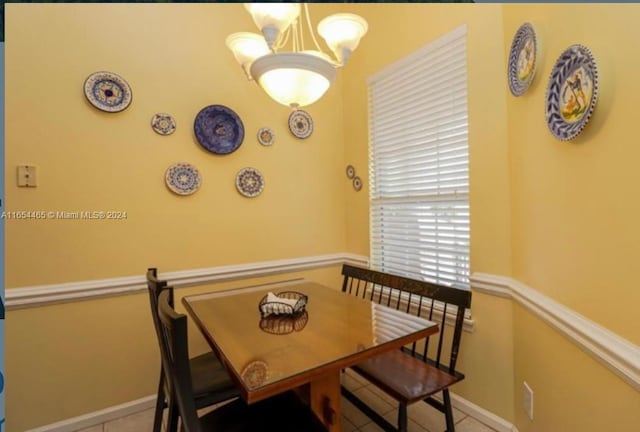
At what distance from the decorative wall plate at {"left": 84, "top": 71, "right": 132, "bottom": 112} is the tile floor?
190cm

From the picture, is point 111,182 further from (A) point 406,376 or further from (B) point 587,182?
(B) point 587,182

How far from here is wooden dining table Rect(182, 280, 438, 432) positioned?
1035 millimetres

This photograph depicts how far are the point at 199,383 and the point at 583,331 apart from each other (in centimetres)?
156

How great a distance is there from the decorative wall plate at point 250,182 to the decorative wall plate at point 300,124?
48 cm

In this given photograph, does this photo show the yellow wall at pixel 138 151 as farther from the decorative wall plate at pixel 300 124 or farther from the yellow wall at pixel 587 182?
the yellow wall at pixel 587 182

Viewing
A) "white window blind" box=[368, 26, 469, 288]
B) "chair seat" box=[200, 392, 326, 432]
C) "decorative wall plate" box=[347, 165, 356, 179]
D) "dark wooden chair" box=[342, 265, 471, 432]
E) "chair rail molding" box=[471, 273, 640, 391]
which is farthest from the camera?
"decorative wall plate" box=[347, 165, 356, 179]

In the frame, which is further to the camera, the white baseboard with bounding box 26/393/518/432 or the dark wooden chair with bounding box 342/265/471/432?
the white baseboard with bounding box 26/393/518/432

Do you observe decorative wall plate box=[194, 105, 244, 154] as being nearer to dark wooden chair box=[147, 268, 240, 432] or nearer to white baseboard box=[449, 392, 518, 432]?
dark wooden chair box=[147, 268, 240, 432]

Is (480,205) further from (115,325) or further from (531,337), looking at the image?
(115,325)

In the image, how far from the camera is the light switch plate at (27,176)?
1.78 metres

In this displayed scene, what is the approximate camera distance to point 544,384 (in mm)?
1403

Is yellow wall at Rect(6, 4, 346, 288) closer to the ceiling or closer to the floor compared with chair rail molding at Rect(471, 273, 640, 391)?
closer to the ceiling

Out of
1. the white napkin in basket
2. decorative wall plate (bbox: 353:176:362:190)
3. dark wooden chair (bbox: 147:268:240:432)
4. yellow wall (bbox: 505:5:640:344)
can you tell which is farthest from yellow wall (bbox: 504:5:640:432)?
dark wooden chair (bbox: 147:268:240:432)

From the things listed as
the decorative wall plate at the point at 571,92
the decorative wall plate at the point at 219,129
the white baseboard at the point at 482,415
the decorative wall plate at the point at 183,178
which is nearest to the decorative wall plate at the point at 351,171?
the decorative wall plate at the point at 219,129
